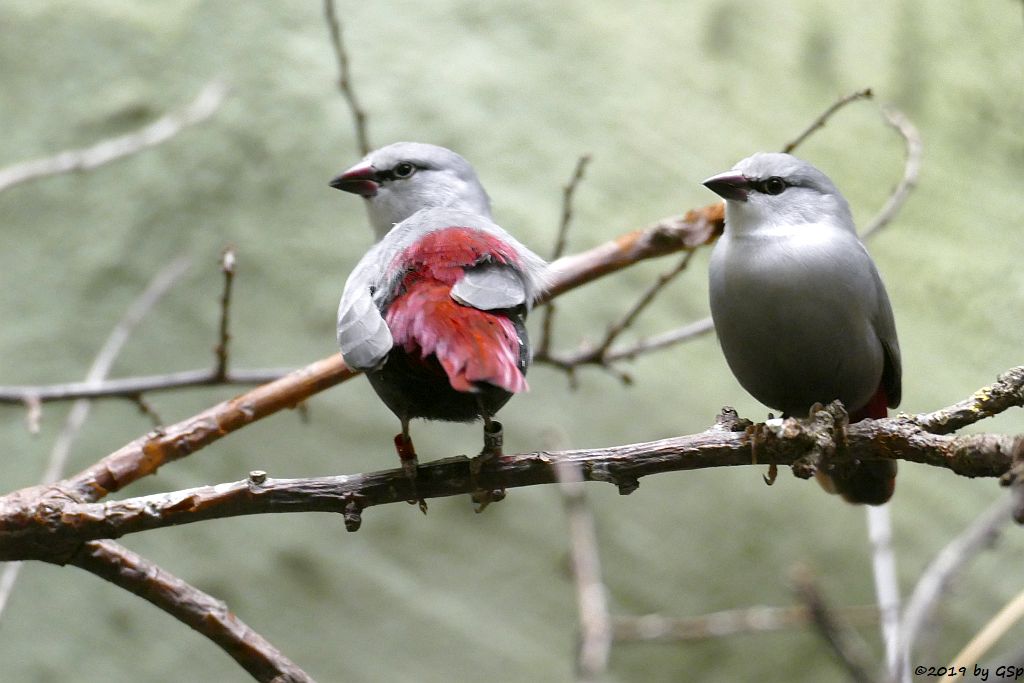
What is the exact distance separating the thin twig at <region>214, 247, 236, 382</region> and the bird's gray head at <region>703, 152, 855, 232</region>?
3.11 feet

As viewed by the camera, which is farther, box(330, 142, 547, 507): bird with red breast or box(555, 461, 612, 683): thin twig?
box(330, 142, 547, 507): bird with red breast

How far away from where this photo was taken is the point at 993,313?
254 centimetres

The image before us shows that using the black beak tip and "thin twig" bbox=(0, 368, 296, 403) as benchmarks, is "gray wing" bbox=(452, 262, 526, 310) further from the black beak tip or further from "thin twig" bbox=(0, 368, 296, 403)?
"thin twig" bbox=(0, 368, 296, 403)

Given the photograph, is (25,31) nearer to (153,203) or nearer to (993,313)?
(153,203)

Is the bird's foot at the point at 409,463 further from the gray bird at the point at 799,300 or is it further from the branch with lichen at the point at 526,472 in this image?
the gray bird at the point at 799,300

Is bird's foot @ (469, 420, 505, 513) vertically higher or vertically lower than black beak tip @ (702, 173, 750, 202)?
lower

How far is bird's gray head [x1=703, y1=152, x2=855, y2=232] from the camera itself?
1805mm

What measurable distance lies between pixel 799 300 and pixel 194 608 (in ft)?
3.72

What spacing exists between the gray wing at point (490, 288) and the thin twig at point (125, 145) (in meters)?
1.48

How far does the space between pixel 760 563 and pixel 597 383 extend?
0.94 meters

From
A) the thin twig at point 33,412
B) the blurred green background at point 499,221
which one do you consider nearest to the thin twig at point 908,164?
the blurred green background at point 499,221

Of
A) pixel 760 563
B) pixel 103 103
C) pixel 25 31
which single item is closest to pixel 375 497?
pixel 760 563

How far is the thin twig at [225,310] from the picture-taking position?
6.47ft

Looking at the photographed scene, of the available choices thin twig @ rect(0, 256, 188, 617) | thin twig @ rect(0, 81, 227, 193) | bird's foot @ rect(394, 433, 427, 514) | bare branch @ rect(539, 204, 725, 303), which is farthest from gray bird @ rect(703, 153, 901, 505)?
thin twig @ rect(0, 81, 227, 193)
